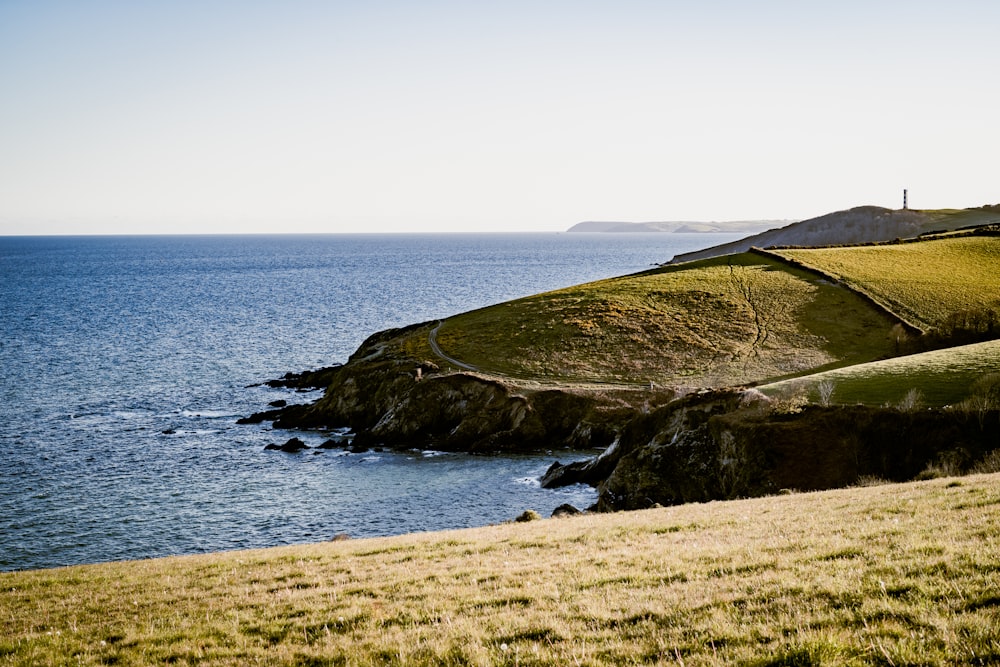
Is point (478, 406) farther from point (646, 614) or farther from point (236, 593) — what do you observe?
point (646, 614)

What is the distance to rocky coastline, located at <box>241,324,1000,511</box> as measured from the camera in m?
33.2

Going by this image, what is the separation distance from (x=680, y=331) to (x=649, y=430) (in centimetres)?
2682

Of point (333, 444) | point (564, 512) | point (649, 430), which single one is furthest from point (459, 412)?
point (564, 512)

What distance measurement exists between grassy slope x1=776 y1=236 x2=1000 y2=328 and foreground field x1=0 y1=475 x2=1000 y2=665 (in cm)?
5327

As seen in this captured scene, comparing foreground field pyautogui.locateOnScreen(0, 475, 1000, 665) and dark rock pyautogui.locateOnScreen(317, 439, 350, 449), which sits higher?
foreground field pyautogui.locateOnScreen(0, 475, 1000, 665)

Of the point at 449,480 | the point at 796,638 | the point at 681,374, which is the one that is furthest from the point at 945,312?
the point at 796,638

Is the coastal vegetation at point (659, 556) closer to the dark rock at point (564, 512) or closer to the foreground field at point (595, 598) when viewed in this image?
the foreground field at point (595, 598)

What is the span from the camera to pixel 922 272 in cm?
7550

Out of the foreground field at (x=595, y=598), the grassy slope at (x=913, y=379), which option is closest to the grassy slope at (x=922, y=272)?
the grassy slope at (x=913, y=379)

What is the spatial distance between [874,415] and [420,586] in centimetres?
2799

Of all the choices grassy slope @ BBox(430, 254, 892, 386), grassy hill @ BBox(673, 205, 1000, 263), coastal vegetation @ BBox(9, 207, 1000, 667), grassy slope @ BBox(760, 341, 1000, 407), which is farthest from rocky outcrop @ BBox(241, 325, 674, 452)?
grassy hill @ BBox(673, 205, 1000, 263)

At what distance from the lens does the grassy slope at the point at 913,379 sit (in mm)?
36656

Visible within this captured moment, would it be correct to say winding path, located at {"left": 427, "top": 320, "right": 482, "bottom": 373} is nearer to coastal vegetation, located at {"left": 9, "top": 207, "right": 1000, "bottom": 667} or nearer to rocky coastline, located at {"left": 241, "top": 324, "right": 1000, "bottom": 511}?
rocky coastline, located at {"left": 241, "top": 324, "right": 1000, "bottom": 511}

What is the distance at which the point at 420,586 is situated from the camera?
14875mm
